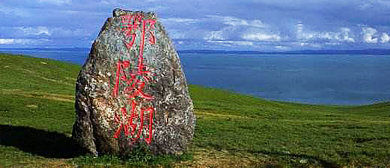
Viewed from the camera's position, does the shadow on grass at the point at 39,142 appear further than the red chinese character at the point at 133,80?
Yes

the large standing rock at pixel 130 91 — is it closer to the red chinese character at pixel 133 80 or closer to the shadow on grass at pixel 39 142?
the red chinese character at pixel 133 80

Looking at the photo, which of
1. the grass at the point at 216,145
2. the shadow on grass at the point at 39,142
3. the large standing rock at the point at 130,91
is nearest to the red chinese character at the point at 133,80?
the large standing rock at the point at 130,91

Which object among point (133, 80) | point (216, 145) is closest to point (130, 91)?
point (133, 80)

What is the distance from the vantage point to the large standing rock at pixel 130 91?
1683cm

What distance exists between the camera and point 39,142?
826 inches

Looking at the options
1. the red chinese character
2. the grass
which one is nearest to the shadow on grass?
the grass

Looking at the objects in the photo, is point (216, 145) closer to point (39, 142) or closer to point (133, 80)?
point (133, 80)

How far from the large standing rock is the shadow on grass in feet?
5.54

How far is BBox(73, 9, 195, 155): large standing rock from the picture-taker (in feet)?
55.2

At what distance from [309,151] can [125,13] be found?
10188 millimetres

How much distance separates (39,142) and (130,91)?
21.1ft

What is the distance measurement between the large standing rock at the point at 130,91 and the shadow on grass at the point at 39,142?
169cm

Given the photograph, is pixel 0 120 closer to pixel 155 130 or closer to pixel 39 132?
pixel 39 132

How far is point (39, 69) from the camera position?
233 ft
